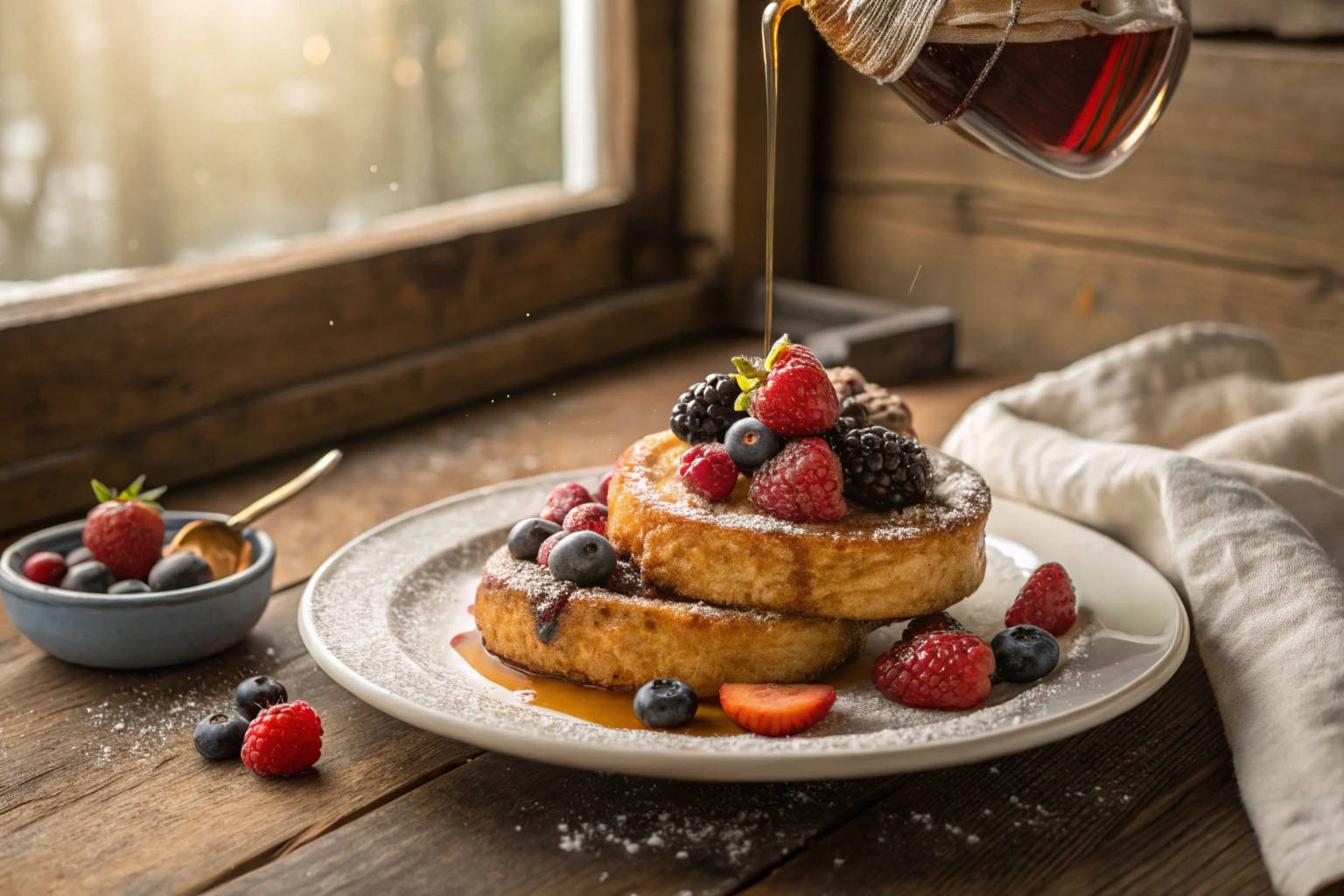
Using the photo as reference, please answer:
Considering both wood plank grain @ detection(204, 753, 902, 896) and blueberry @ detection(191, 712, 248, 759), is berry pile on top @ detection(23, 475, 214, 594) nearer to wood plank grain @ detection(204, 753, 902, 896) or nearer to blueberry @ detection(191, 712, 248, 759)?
blueberry @ detection(191, 712, 248, 759)

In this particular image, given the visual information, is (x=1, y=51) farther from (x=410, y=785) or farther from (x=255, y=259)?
(x=410, y=785)

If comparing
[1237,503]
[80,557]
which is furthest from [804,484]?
[80,557]

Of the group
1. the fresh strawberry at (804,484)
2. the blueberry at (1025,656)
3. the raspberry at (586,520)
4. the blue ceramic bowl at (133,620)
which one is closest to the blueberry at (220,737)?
the blue ceramic bowl at (133,620)

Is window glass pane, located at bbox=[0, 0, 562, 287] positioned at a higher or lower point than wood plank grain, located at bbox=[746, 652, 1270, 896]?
higher

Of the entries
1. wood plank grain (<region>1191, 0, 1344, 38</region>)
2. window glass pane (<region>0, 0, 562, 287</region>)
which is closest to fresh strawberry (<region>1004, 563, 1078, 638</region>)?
wood plank grain (<region>1191, 0, 1344, 38</region>)

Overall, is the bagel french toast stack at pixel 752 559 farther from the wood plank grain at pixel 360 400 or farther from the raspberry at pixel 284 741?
the wood plank grain at pixel 360 400

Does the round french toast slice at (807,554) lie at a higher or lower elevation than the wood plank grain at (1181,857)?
higher

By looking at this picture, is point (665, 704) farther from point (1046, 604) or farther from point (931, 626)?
point (1046, 604)
